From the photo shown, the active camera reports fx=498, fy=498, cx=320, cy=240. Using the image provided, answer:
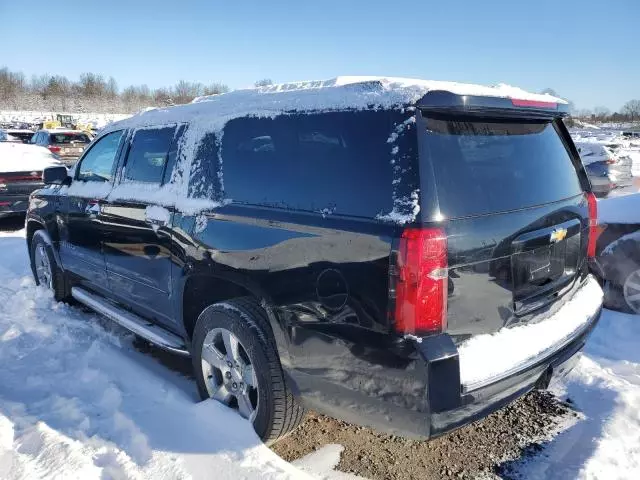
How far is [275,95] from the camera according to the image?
108 inches

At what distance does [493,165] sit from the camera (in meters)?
2.37

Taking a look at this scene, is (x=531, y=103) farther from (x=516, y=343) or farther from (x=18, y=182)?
(x=18, y=182)

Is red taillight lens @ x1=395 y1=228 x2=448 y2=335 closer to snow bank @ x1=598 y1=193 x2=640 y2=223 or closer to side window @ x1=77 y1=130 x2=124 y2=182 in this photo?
side window @ x1=77 y1=130 x2=124 y2=182

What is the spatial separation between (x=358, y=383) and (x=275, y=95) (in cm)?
158

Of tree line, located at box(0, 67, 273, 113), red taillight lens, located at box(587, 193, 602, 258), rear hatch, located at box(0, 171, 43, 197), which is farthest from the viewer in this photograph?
tree line, located at box(0, 67, 273, 113)

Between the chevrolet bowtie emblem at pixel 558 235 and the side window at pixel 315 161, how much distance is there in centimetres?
101

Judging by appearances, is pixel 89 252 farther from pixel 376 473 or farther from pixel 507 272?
pixel 507 272

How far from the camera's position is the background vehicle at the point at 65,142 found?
1872 cm

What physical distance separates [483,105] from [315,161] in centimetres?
80

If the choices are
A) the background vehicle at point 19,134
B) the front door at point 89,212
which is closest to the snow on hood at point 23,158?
the front door at point 89,212

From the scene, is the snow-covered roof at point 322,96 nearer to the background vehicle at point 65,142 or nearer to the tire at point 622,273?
the tire at point 622,273

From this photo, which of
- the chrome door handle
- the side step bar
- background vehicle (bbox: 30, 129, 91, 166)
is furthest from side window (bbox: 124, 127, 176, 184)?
background vehicle (bbox: 30, 129, 91, 166)

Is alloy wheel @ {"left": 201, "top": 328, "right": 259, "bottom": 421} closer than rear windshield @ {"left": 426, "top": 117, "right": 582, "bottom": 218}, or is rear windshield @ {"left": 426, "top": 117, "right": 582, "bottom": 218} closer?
rear windshield @ {"left": 426, "top": 117, "right": 582, "bottom": 218}

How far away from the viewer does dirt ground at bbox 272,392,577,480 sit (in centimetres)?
273
